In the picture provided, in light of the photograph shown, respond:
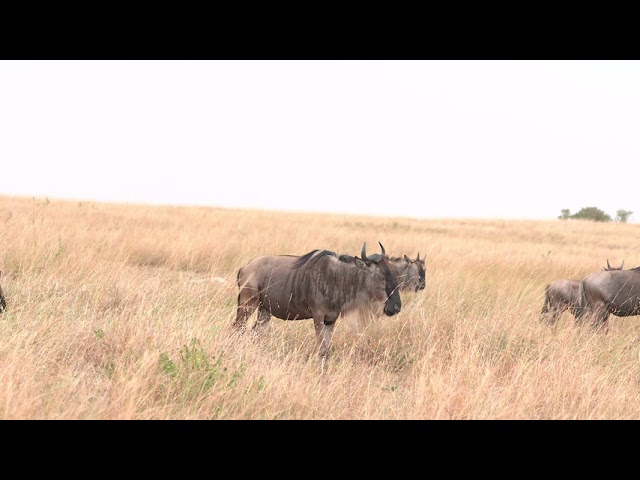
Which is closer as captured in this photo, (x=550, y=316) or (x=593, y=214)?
(x=550, y=316)

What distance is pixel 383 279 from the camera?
18.7 ft

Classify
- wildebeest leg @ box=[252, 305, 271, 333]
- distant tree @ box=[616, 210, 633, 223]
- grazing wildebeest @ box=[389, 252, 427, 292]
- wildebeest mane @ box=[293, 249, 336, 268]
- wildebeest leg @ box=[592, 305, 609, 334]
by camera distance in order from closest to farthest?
wildebeest mane @ box=[293, 249, 336, 268]
wildebeest leg @ box=[252, 305, 271, 333]
wildebeest leg @ box=[592, 305, 609, 334]
grazing wildebeest @ box=[389, 252, 427, 292]
distant tree @ box=[616, 210, 633, 223]

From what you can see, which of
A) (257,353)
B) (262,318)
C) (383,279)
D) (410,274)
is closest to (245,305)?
(262,318)

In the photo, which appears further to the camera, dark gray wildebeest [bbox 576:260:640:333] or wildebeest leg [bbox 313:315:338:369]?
dark gray wildebeest [bbox 576:260:640:333]

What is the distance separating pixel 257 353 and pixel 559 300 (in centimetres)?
481

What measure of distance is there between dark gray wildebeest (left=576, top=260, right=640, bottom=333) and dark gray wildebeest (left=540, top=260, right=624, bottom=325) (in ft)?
0.60

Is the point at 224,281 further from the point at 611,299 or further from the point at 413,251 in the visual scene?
the point at 413,251

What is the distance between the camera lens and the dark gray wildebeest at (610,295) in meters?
7.47

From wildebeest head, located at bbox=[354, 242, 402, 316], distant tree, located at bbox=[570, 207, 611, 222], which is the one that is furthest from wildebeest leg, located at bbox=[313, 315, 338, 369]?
distant tree, located at bbox=[570, 207, 611, 222]

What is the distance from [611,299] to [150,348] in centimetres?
595

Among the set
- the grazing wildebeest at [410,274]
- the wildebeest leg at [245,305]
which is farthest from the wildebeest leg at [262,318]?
the grazing wildebeest at [410,274]

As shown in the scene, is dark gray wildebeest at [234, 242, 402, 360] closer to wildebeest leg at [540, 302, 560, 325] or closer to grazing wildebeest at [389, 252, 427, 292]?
grazing wildebeest at [389, 252, 427, 292]

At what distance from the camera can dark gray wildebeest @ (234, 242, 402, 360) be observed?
5.59 m

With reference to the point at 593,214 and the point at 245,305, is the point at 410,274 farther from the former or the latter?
the point at 593,214
